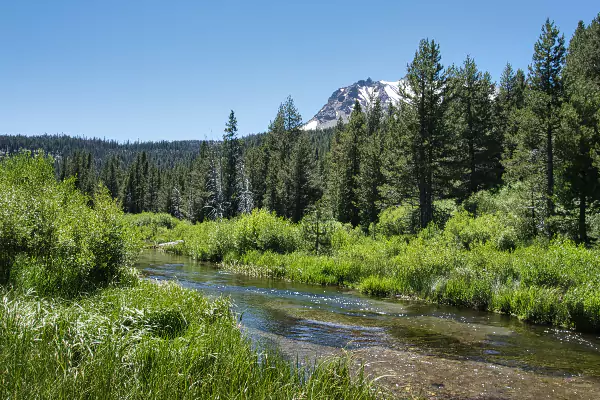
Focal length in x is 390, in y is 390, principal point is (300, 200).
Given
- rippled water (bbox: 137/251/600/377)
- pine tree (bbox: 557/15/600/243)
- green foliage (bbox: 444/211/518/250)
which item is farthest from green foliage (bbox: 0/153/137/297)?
pine tree (bbox: 557/15/600/243)

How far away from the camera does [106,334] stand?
595cm

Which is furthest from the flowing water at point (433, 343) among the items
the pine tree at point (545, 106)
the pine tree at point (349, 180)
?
the pine tree at point (349, 180)

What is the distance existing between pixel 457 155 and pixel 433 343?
24719 mm

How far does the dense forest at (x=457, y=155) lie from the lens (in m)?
22.4

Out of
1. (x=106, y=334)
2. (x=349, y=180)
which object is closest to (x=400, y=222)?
(x=349, y=180)

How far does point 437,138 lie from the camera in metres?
31.1

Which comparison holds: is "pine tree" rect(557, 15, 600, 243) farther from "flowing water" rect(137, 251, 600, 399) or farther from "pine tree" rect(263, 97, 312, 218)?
"pine tree" rect(263, 97, 312, 218)

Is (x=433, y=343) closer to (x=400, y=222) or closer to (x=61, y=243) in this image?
(x=61, y=243)

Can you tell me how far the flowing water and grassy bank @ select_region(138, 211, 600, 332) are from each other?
0.87 m

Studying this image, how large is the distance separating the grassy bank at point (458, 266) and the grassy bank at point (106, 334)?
909cm

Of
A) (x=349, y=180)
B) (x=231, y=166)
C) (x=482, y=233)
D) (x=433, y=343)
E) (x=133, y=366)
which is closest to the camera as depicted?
(x=133, y=366)

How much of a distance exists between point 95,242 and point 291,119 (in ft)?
174

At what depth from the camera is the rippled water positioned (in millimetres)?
9445

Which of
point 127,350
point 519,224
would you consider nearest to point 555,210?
point 519,224
